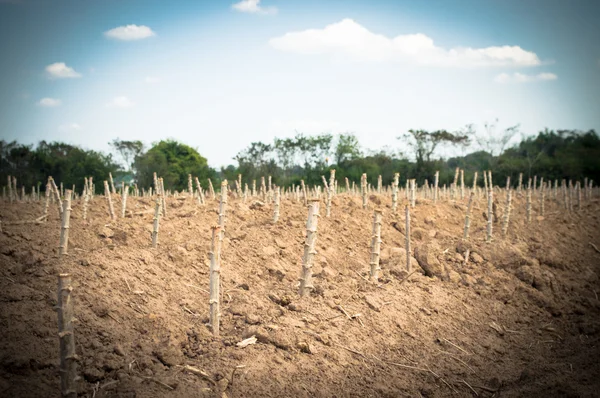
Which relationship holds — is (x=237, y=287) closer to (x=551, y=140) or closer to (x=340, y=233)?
(x=340, y=233)

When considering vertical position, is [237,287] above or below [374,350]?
above

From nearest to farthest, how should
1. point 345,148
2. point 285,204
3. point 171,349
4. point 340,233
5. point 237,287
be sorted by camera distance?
point 171,349
point 237,287
point 340,233
point 285,204
point 345,148

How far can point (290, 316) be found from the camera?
5805 mm

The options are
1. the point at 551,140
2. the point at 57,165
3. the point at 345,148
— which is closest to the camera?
the point at 57,165

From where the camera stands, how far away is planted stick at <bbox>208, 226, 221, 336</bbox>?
5043mm

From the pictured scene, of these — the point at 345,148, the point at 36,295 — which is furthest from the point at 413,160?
the point at 36,295

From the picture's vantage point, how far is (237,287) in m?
7.13

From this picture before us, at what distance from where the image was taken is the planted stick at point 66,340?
11.8 feet

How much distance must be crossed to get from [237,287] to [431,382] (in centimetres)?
324

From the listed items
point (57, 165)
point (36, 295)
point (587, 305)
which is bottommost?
point (587, 305)

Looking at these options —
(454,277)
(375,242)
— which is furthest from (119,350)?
(454,277)

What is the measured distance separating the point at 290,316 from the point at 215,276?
4.22 ft

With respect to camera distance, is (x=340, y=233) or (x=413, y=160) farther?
(x=413, y=160)

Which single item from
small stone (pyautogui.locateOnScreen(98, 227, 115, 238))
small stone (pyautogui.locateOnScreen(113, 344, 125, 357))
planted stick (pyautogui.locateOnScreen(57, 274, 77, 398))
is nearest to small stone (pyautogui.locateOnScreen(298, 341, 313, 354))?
small stone (pyautogui.locateOnScreen(113, 344, 125, 357))
